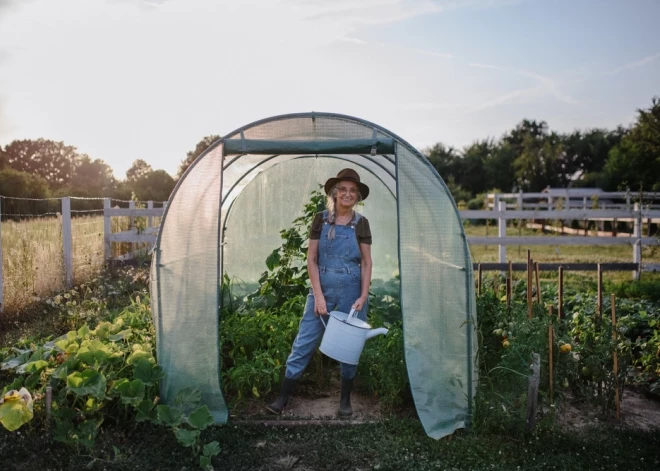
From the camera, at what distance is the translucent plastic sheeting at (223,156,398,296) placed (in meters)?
6.33

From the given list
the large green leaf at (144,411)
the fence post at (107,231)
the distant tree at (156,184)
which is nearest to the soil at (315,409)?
the large green leaf at (144,411)

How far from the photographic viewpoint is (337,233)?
13.6 feet

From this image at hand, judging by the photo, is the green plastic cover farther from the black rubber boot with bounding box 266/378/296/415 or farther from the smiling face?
the black rubber boot with bounding box 266/378/296/415

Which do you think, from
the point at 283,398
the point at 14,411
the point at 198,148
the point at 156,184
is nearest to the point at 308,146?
the point at 283,398

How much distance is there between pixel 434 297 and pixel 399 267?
12.2 inches

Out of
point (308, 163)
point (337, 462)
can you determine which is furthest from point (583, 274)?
point (337, 462)

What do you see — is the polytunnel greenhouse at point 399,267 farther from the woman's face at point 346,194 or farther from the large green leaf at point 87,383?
the large green leaf at point 87,383

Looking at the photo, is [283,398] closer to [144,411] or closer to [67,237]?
[144,411]

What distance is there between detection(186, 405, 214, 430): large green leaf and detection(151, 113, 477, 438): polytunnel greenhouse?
443 mm

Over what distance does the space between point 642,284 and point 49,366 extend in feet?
25.0

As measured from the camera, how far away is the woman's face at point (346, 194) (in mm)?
4105

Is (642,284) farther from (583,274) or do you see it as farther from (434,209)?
(434,209)

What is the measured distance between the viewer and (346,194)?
13.5 ft

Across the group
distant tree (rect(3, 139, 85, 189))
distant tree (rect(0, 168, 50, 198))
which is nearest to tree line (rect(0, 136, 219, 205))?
distant tree (rect(3, 139, 85, 189))
